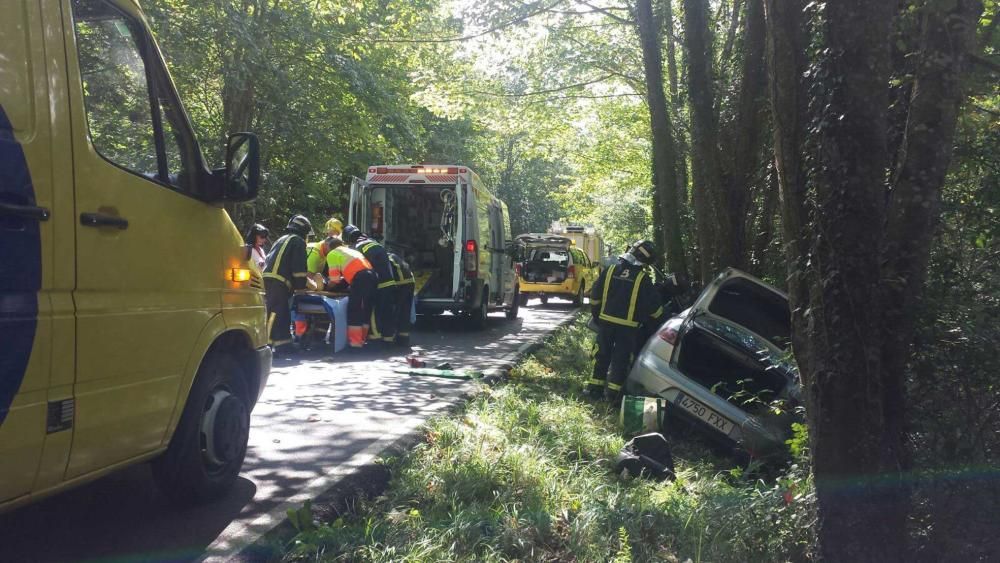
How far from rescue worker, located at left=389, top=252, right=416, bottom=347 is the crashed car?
4832 mm

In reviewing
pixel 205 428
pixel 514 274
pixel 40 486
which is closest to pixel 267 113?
pixel 514 274

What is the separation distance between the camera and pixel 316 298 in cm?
1015

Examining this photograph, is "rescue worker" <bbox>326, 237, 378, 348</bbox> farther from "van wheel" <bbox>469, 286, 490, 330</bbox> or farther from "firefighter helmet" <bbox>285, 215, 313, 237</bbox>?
"van wheel" <bbox>469, 286, 490, 330</bbox>

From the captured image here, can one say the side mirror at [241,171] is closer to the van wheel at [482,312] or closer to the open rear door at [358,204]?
the open rear door at [358,204]

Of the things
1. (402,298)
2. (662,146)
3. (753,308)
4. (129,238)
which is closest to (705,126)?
(662,146)

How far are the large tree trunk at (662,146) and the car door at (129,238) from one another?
787 centimetres

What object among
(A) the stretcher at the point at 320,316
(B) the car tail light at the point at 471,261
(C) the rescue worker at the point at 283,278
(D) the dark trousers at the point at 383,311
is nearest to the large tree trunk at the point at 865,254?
(A) the stretcher at the point at 320,316

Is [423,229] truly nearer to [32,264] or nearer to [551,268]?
[551,268]

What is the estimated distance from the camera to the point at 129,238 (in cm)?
333

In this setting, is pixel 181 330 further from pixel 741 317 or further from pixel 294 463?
pixel 741 317

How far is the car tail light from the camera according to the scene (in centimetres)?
1281

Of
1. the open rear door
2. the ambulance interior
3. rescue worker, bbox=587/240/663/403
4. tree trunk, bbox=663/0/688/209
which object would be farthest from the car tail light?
rescue worker, bbox=587/240/663/403

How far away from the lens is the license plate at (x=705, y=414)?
601 centimetres

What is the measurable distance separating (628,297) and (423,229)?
7.46 meters
